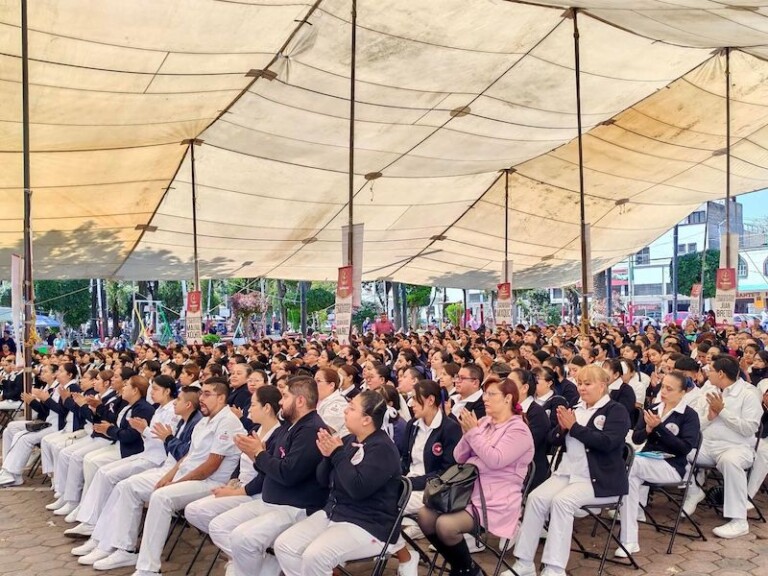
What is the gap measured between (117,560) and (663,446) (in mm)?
4143

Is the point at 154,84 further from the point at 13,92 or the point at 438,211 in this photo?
the point at 438,211

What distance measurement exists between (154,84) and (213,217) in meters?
7.00

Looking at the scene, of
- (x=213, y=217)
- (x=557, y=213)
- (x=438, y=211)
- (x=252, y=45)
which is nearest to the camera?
(x=252, y=45)

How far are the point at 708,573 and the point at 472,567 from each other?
1.65 m

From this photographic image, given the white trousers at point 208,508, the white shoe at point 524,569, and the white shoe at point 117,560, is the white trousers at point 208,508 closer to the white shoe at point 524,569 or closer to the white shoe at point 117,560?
the white shoe at point 117,560

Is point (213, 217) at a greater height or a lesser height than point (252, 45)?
lesser

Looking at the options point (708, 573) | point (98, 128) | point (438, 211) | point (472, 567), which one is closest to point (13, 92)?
point (98, 128)

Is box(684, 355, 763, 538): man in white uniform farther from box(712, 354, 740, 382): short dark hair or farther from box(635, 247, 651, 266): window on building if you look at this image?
box(635, 247, 651, 266): window on building

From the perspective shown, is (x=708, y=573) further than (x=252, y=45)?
No

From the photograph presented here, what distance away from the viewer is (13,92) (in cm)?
942

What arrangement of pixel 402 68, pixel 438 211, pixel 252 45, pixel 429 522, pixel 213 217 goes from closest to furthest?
pixel 429 522, pixel 252 45, pixel 402 68, pixel 213 217, pixel 438 211

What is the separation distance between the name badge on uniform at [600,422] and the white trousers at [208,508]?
236 centimetres

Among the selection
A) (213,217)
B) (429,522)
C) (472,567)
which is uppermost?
(213,217)

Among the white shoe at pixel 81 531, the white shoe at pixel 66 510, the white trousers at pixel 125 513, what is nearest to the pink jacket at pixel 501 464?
the white trousers at pixel 125 513
